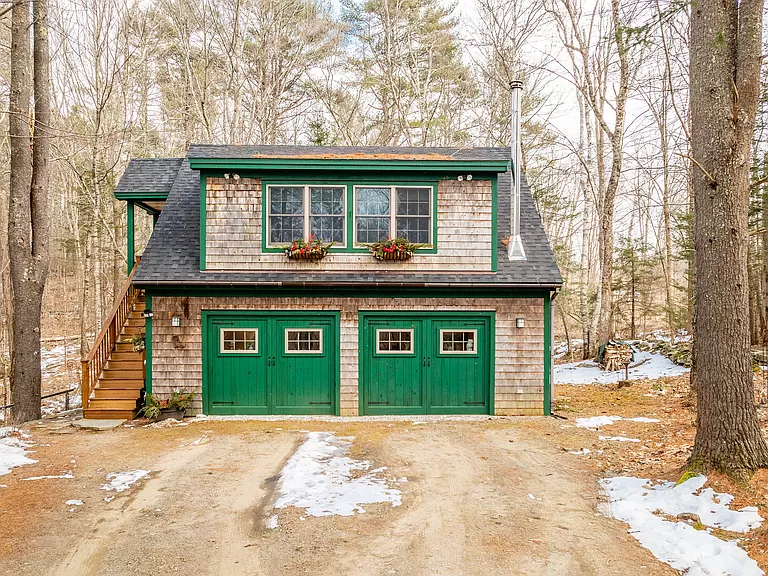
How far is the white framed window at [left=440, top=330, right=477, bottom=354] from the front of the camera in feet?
31.8

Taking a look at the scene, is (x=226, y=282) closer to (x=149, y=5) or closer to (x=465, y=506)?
(x=465, y=506)

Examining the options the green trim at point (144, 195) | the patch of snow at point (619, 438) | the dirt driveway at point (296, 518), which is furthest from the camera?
the green trim at point (144, 195)

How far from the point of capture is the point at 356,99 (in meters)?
21.3

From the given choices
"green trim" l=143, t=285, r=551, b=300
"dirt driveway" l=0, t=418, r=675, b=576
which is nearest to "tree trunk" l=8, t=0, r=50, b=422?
"green trim" l=143, t=285, r=551, b=300

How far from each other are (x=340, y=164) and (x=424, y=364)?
387 centimetres

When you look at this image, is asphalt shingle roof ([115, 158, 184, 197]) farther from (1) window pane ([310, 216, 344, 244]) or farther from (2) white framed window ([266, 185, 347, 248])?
(1) window pane ([310, 216, 344, 244])

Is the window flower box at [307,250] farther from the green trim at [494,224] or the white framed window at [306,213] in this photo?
the green trim at [494,224]

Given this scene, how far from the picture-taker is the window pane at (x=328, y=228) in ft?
31.6

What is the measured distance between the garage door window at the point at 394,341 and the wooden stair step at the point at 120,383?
14.6 feet

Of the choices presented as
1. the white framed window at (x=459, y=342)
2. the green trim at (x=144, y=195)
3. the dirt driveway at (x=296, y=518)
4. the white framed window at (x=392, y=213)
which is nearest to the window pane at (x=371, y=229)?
the white framed window at (x=392, y=213)

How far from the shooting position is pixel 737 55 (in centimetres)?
521

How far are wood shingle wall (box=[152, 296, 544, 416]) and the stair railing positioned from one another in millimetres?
1030

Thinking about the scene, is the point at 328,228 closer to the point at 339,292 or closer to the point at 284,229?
the point at 284,229

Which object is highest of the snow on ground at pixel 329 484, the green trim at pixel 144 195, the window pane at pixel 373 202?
the green trim at pixel 144 195
